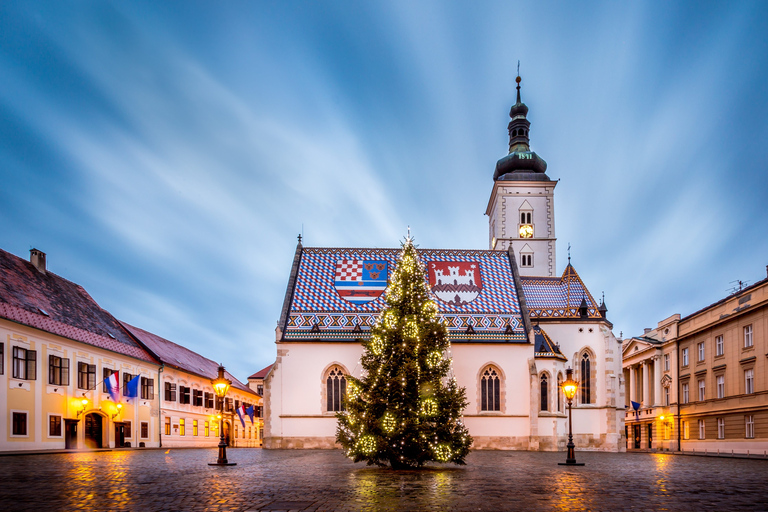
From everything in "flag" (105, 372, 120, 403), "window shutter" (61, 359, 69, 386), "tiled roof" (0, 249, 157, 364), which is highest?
"tiled roof" (0, 249, 157, 364)

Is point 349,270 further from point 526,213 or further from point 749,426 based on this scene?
point 749,426

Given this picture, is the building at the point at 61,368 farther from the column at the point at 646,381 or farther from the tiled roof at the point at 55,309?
the column at the point at 646,381

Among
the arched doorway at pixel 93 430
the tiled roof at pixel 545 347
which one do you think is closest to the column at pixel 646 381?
the tiled roof at pixel 545 347

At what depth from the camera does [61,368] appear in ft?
105

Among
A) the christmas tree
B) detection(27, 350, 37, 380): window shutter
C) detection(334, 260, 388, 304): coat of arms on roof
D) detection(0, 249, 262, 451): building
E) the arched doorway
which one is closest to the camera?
the christmas tree

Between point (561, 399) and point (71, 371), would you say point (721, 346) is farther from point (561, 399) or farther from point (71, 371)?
point (71, 371)

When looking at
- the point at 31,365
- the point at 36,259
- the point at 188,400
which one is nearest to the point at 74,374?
the point at 31,365

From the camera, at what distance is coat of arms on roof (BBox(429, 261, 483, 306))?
40500mm

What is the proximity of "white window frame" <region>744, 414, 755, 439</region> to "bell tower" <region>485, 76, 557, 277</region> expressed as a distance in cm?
2267

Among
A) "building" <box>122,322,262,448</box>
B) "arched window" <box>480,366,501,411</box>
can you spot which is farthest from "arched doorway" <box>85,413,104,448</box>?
"arched window" <box>480,366,501,411</box>

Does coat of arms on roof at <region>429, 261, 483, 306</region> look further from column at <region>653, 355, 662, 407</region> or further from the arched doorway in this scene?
column at <region>653, 355, 662, 407</region>

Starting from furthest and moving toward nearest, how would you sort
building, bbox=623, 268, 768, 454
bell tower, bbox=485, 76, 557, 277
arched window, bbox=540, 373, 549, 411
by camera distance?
bell tower, bbox=485, 76, 557, 277 < arched window, bbox=540, 373, 549, 411 < building, bbox=623, 268, 768, 454

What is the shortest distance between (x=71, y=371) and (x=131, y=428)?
7226mm

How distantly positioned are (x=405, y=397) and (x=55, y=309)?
23803 mm
